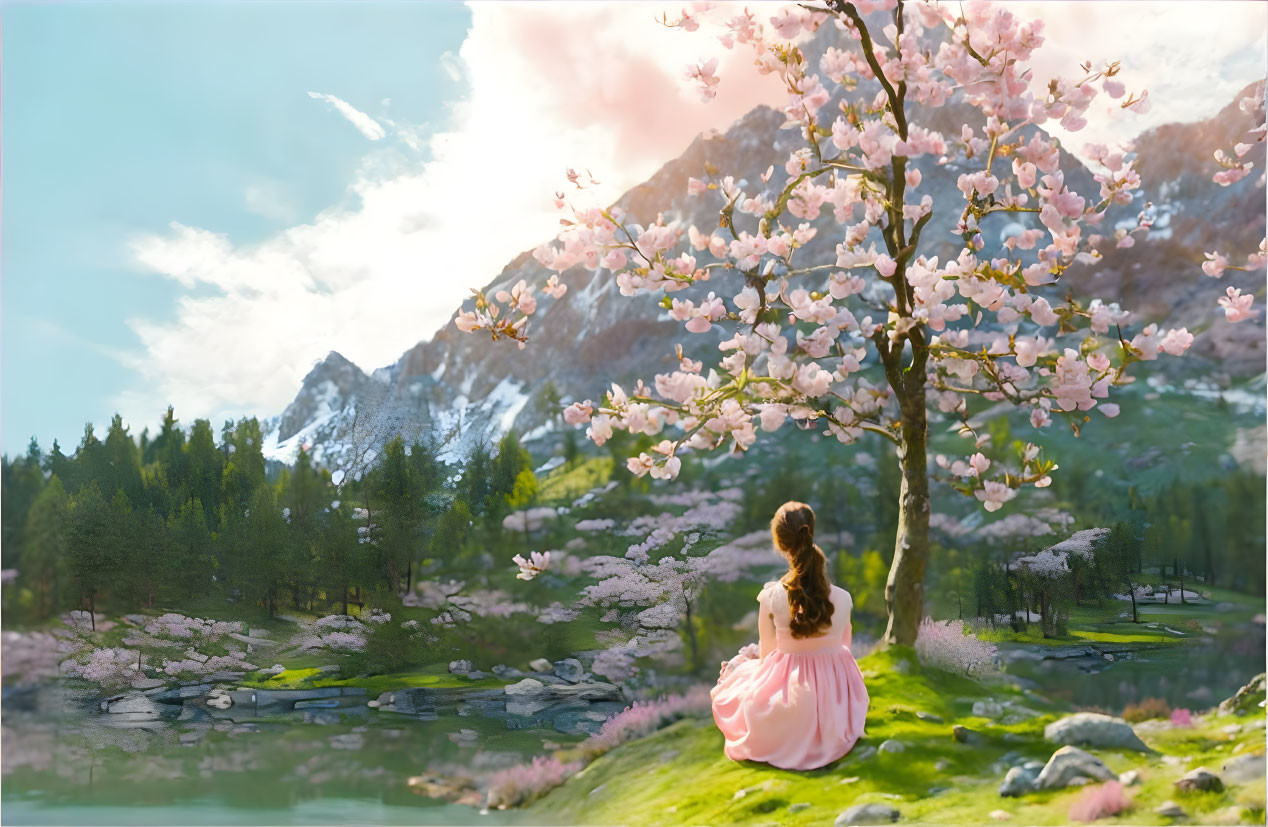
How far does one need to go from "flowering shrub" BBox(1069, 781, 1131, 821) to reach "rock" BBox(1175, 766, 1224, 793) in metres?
0.22

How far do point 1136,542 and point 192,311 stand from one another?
6673mm

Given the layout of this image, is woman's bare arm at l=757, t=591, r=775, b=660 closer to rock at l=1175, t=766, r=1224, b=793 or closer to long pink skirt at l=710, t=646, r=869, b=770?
long pink skirt at l=710, t=646, r=869, b=770


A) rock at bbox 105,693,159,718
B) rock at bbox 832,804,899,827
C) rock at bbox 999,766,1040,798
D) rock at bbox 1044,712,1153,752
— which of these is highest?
rock at bbox 105,693,159,718

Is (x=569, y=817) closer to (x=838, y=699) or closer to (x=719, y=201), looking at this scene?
(x=838, y=699)

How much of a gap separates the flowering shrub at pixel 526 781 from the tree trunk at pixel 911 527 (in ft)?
6.96

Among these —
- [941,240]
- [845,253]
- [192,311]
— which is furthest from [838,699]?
[192,311]

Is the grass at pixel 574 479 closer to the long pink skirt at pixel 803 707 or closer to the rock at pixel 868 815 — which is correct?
the long pink skirt at pixel 803 707

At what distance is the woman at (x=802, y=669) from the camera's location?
3.49 m

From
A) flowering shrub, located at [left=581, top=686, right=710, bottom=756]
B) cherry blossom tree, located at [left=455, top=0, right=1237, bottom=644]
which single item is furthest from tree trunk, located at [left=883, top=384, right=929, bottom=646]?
flowering shrub, located at [left=581, top=686, right=710, bottom=756]

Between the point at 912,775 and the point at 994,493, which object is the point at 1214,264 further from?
the point at 912,775

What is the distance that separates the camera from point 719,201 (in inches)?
282

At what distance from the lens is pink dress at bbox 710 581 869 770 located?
3.54m

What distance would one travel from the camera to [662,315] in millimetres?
7031

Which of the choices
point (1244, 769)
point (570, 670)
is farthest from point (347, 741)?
point (1244, 769)
